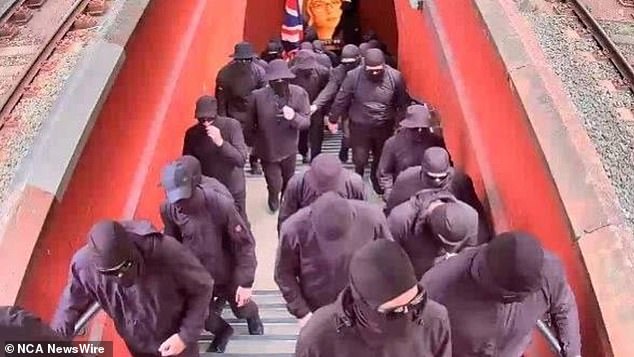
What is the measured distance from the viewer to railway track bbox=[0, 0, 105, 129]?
654cm

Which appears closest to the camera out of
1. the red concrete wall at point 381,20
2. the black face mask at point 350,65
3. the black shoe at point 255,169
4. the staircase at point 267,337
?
the staircase at point 267,337

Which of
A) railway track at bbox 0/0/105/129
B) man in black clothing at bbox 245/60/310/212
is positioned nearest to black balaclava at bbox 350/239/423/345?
railway track at bbox 0/0/105/129

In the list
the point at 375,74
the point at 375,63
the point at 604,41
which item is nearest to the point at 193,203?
the point at 375,63

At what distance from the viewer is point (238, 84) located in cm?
785

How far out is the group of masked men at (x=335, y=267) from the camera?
11.2ft

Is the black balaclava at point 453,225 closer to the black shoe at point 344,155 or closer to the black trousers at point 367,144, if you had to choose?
the black trousers at point 367,144

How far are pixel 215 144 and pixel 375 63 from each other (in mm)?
1803

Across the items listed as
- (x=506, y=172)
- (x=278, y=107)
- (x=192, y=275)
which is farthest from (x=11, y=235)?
(x=278, y=107)

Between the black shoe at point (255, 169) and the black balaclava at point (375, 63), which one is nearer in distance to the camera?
the black balaclava at point (375, 63)

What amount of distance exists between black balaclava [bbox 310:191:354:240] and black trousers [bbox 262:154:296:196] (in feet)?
11.2

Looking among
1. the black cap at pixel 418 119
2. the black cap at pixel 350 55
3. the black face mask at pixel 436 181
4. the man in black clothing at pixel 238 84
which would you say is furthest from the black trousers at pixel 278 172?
the black face mask at pixel 436 181

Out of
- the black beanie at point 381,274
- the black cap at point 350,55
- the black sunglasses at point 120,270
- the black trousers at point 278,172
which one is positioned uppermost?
the black beanie at point 381,274

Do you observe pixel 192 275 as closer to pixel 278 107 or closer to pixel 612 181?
pixel 612 181

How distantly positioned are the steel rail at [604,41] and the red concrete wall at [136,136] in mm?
3612
